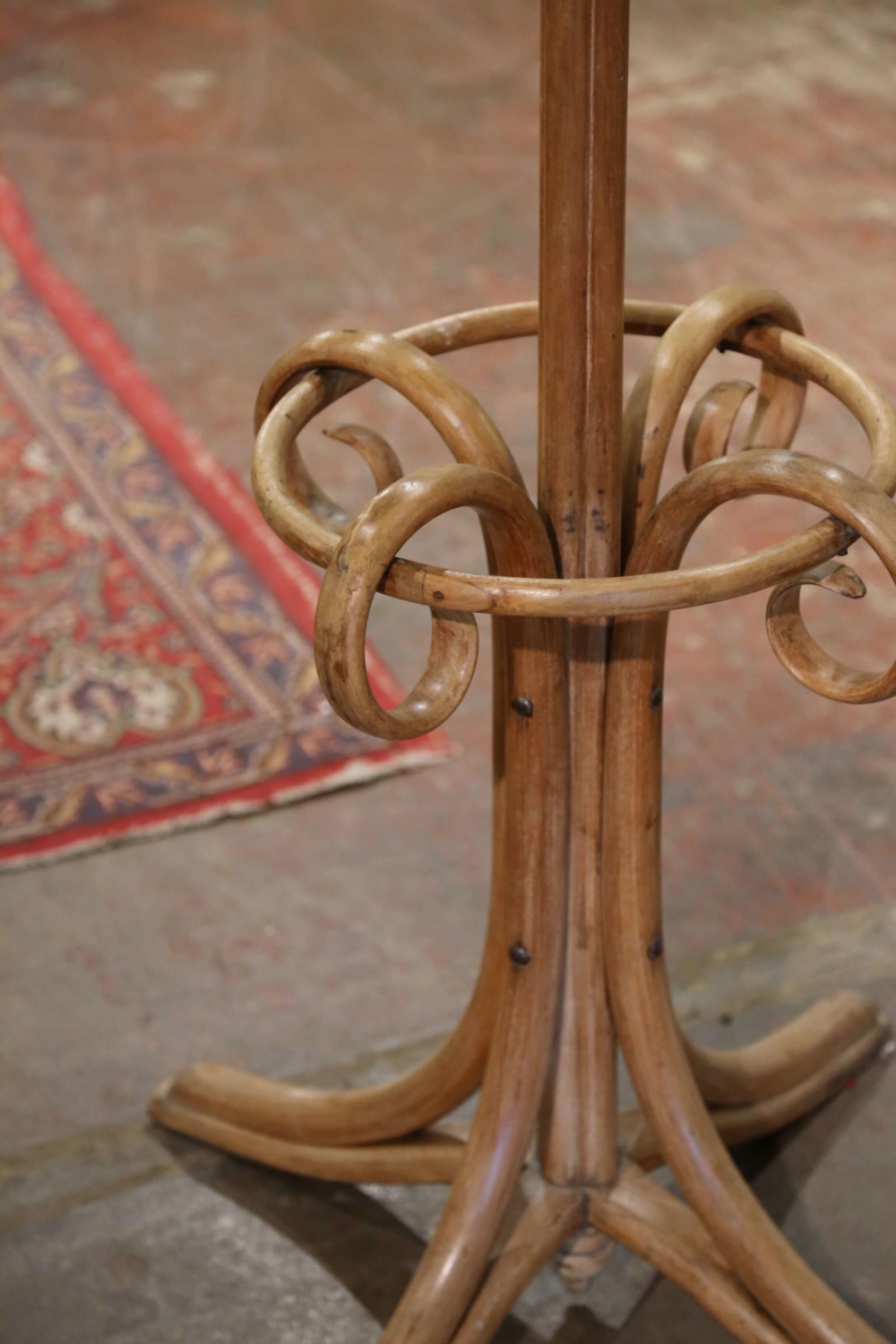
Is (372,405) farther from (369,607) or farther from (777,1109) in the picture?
(369,607)

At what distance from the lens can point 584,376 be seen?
1.21 m

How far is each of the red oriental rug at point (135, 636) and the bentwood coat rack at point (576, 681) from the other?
640 mm

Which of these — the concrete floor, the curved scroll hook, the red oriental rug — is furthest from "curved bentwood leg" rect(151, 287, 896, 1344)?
the red oriental rug

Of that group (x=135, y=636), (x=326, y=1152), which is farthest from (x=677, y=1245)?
(x=135, y=636)

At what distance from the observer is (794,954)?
6.65 ft

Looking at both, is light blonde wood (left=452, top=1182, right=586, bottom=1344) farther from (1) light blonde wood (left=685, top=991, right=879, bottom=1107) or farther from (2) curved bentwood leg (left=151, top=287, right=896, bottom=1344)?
(1) light blonde wood (left=685, top=991, right=879, bottom=1107)

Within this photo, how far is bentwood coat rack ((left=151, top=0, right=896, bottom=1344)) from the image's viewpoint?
1109 millimetres

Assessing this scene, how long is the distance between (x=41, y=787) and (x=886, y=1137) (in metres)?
1.19

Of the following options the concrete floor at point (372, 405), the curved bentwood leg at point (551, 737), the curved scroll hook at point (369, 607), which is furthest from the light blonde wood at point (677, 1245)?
the curved scroll hook at point (369, 607)

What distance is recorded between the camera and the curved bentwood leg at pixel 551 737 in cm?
110

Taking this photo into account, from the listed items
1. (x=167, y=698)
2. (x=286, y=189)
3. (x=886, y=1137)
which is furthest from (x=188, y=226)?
(x=886, y=1137)

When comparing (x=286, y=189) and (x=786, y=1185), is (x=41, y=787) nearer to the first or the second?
(x=786, y=1185)

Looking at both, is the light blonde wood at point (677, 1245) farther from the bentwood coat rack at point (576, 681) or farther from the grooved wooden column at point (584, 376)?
the grooved wooden column at point (584, 376)

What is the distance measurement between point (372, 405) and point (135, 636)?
777 mm
